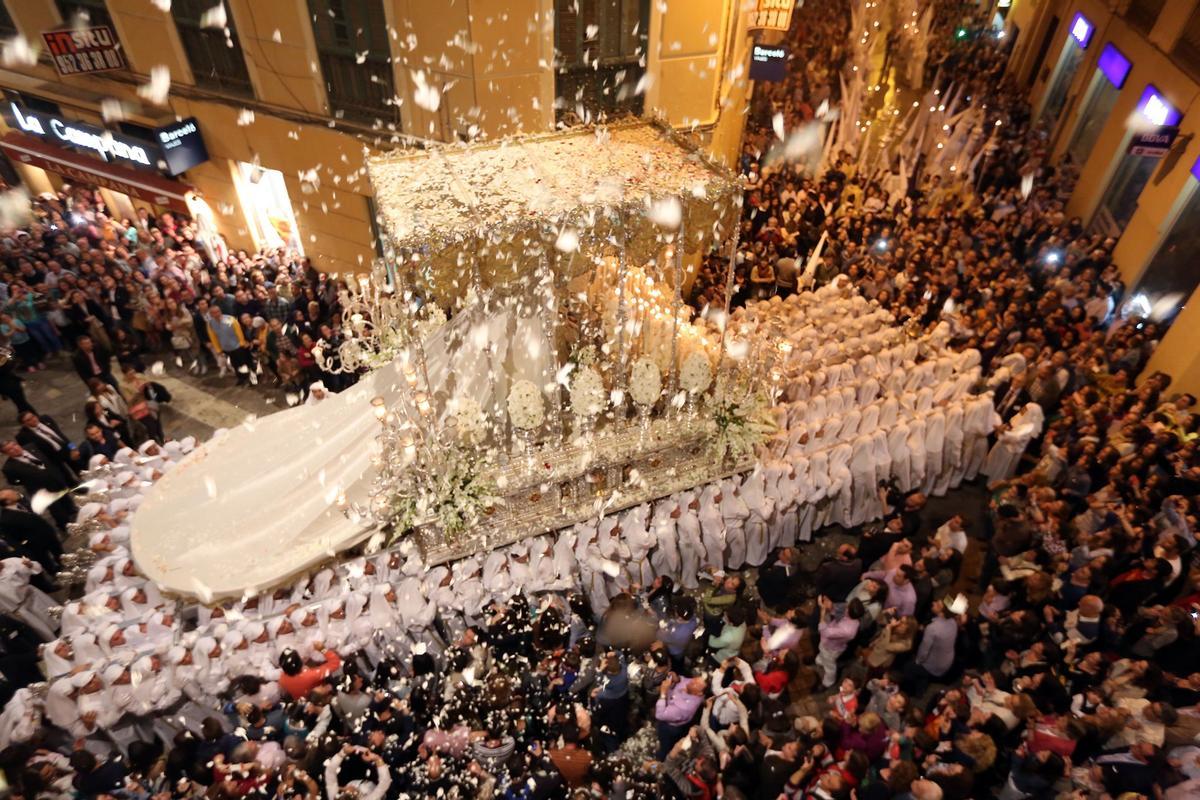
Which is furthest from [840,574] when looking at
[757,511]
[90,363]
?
[90,363]

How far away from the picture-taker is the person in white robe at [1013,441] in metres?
9.43

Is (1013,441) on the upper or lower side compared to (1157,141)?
lower

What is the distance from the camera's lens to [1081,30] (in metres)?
18.1

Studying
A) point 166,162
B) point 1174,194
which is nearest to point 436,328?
point 166,162

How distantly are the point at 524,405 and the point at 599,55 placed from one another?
5.96m

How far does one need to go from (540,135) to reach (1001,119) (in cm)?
1564

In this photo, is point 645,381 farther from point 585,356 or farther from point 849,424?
point 849,424

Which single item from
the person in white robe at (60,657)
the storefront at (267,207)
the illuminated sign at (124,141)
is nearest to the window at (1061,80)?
the storefront at (267,207)

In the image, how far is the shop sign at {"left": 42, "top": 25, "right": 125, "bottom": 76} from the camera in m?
11.8

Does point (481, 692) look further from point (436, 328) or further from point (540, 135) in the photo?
point (540, 135)

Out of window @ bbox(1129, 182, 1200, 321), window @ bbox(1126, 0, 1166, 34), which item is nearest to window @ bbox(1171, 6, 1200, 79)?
window @ bbox(1126, 0, 1166, 34)

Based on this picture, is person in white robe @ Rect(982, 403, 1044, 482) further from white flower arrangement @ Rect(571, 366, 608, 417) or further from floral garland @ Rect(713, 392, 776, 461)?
white flower arrangement @ Rect(571, 366, 608, 417)

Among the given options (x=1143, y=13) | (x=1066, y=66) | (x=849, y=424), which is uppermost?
(x=1143, y=13)

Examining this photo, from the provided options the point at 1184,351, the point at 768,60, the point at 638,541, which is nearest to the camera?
the point at 638,541
